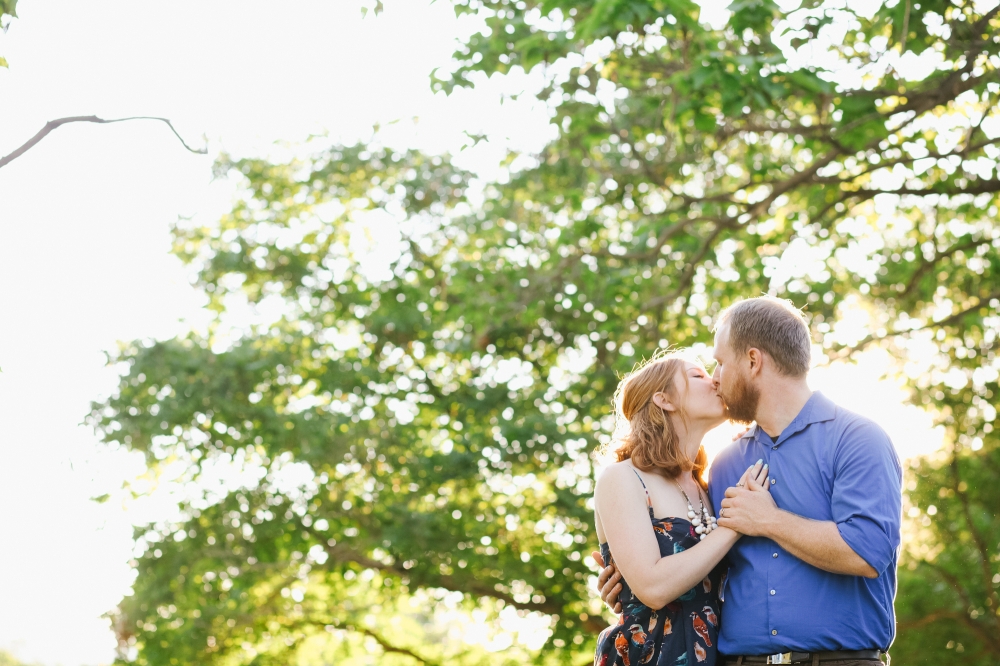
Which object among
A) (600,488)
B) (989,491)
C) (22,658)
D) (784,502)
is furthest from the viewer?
(22,658)

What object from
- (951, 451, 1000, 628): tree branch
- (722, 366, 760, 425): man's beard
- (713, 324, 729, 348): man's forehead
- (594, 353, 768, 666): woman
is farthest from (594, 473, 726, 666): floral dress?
(951, 451, 1000, 628): tree branch

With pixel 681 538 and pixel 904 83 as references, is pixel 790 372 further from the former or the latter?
pixel 904 83

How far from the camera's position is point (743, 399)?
2.94 meters

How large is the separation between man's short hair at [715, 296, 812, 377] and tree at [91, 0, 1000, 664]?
15.1 feet

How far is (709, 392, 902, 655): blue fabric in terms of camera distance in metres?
2.59

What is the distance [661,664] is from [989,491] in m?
8.98

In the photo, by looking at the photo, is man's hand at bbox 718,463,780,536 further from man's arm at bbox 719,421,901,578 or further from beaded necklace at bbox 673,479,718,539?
beaded necklace at bbox 673,479,718,539

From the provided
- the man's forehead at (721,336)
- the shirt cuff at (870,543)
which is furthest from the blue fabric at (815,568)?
the man's forehead at (721,336)

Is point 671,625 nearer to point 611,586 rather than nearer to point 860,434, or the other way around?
point 611,586

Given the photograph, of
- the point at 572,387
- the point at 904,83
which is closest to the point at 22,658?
the point at 572,387

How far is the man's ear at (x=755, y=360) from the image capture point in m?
2.88

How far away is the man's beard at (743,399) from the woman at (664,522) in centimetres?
12

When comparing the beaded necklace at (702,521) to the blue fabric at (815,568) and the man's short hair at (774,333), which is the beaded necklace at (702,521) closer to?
the blue fabric at (815,568)

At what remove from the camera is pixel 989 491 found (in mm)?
10539
